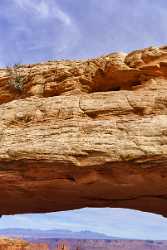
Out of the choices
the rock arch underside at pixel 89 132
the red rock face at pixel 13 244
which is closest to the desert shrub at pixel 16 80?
the rock arch underside at pixel 89 132

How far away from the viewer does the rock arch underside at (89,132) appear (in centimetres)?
1132

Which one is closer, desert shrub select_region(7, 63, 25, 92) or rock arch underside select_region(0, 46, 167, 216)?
rock arch underside select_region(0, 46, 167, 216)

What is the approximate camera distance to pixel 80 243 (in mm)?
51438

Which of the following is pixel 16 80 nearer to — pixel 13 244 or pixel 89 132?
pixel 89 132

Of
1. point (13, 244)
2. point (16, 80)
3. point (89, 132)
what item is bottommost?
point (13, 244)

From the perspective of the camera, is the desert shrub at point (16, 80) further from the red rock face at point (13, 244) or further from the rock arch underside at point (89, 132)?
the red rock face at point (13, 244)

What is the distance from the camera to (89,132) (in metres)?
11.7

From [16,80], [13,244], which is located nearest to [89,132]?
[16,80]

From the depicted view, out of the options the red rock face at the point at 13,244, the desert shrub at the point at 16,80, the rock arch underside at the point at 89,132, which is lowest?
the red rock face at the point at 13,244

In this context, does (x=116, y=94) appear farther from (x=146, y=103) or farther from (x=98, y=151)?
(x=98, y=151)

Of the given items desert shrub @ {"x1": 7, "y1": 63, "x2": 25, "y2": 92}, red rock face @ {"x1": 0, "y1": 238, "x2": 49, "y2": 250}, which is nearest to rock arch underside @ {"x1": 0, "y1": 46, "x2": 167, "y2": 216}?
desert shrub @ {"x1": 7, "y1": 63, "x2": 25, "y2": 92}

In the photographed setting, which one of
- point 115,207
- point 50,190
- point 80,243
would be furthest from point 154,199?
point 80,243

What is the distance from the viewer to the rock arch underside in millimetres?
11320

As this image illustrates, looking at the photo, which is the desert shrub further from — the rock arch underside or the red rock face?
the red rock face
